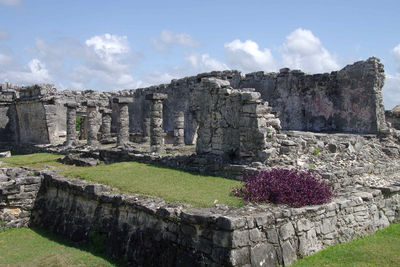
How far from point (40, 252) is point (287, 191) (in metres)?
5.45

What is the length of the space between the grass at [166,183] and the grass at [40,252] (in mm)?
1691

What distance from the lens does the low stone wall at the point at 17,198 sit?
413 inches

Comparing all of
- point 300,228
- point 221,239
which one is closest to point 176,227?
point 221,239

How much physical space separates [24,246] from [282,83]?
13.4 meters

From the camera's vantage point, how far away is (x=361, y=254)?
6695 mm

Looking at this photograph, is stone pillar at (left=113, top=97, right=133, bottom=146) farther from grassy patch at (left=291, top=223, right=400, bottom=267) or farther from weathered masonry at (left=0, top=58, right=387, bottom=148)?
grassy patch at (left=291, top=223, right=400, bottom=267)

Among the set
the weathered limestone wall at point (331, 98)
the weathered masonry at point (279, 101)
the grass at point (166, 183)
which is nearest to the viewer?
the grass at point (166, 183)

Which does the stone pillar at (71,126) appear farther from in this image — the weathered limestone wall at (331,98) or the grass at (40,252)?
the grass at (40,252)

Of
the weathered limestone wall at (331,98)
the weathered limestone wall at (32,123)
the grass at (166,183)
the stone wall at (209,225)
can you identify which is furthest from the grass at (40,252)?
the weathered limestone wall at (32,123)

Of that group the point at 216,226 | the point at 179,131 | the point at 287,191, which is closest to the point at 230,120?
the point at 287,191

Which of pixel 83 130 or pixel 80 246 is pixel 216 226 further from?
pixel 83 130

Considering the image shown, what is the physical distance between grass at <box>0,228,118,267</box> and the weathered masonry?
5.68m

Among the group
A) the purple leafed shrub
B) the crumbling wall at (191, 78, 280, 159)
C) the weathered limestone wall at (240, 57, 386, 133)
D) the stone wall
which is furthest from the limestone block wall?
the weathered limestone wall at (240, 57, 386, 133)

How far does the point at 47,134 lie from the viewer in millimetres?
25156
